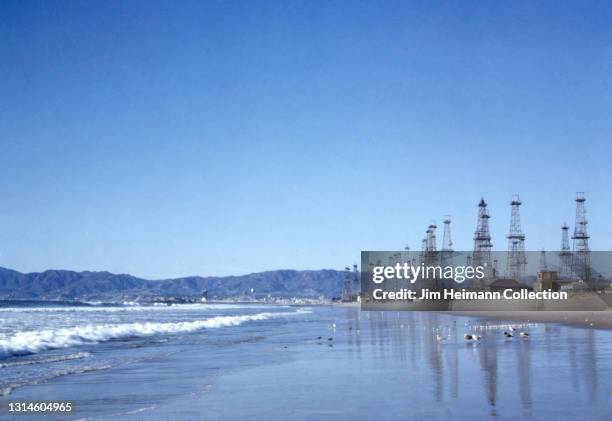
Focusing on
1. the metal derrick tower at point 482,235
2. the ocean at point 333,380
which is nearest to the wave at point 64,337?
the ocean at point 333,380

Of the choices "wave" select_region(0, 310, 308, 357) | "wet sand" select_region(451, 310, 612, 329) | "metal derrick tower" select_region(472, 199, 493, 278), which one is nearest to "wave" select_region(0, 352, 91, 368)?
"wave" select_region(0, 310, 308, 357)

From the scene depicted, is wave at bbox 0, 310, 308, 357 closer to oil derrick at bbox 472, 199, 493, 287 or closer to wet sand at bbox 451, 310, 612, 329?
wet sand at bbox 451, 310, 612, 329

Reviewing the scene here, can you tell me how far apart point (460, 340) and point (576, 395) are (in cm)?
1887

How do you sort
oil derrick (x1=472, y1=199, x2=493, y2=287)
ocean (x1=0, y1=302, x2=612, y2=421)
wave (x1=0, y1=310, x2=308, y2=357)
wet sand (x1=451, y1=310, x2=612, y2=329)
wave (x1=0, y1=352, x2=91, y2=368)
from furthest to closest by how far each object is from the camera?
oil derrick (x1=472, y1=199, x2=493, y2=287)
wet sand (x1=451, y1=310, x2=612, y2=329)
wave (x1=0, y1=310, x2=308, y2=357)
wave (x1=0, y1=352, x2=91, y2=368)
ocean (x1=0, y1=302, x2=612, y2=421)

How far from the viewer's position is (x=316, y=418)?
12.5m

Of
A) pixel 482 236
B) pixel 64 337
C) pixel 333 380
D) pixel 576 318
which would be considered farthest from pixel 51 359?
pixel 482 236

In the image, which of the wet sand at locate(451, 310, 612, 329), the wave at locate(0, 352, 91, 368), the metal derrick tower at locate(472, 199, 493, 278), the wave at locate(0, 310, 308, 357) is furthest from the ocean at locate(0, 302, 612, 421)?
the metal derrick tower at locate(472, 199, 493, 278)

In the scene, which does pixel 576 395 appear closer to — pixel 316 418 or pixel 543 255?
pixel 316 418

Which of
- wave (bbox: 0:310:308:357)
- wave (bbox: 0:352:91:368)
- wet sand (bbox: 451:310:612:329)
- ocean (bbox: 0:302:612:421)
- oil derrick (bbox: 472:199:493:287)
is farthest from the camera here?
oil derrick (bbox: 472:199:493:287)

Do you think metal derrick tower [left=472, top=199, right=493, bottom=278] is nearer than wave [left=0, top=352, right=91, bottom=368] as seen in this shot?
No

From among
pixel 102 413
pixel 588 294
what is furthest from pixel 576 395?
pixel 588 294

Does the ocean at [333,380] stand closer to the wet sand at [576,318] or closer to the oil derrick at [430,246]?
the wet sand at [576,318]

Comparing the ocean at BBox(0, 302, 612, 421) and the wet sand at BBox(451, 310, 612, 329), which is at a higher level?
the ocean at BBox(0, 302, 612, 421)

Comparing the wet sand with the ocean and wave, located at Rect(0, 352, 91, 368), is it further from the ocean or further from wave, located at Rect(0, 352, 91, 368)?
wave, located at Rect(0, 352, 91, 368)
